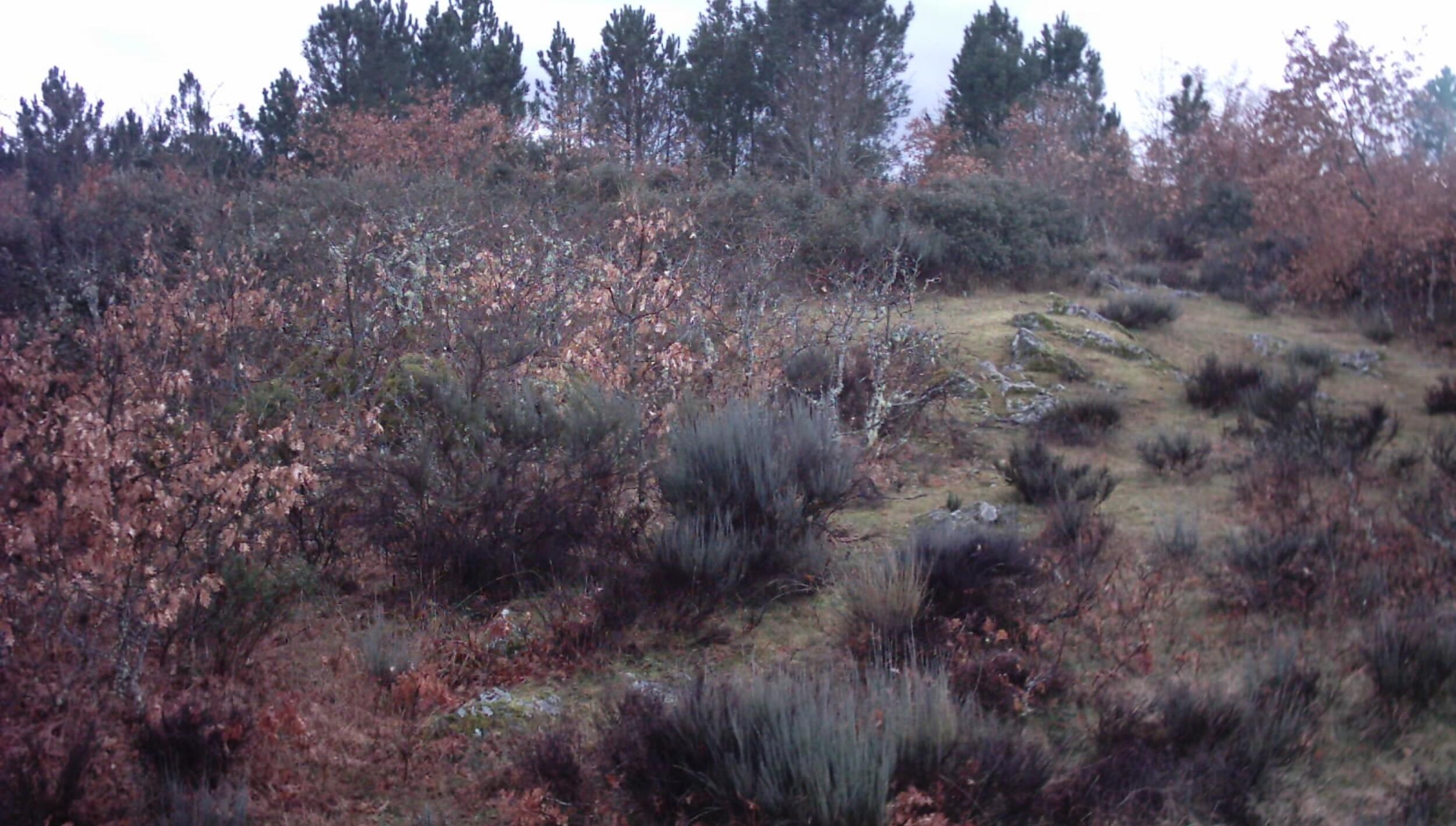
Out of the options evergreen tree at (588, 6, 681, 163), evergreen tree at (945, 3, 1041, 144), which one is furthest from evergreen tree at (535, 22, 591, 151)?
evergreen tree at (945, 3, 1041, 144)

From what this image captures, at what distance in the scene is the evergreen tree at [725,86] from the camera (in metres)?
30.8

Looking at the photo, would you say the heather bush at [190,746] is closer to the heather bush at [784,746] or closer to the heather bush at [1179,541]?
the heather bush at [784,746]

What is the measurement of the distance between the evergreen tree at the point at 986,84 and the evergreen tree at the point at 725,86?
6910 millimetres

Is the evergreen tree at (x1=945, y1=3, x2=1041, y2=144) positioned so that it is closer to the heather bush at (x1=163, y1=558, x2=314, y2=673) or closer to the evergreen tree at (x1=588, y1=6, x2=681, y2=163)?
the evergreen tree at (x1=588, y1=6, x2=681, y2=163)

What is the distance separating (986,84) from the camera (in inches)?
1331

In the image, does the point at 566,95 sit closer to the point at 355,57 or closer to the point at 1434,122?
the point at 355,57

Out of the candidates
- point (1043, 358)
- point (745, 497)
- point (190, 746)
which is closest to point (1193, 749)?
point (745, 497)

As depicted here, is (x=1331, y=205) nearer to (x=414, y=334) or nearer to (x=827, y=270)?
(x=827, y=270)

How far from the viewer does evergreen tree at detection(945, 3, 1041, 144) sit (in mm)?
33469

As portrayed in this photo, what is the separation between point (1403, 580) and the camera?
521 cm

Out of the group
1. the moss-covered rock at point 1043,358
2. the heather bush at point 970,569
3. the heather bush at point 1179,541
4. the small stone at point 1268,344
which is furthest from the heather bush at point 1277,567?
the small stone at point 1268,344

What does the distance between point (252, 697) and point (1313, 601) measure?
4.79 metres

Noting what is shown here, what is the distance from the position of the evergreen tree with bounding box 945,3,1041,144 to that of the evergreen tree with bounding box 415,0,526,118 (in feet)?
45.6

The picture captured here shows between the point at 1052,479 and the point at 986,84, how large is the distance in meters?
29.7
